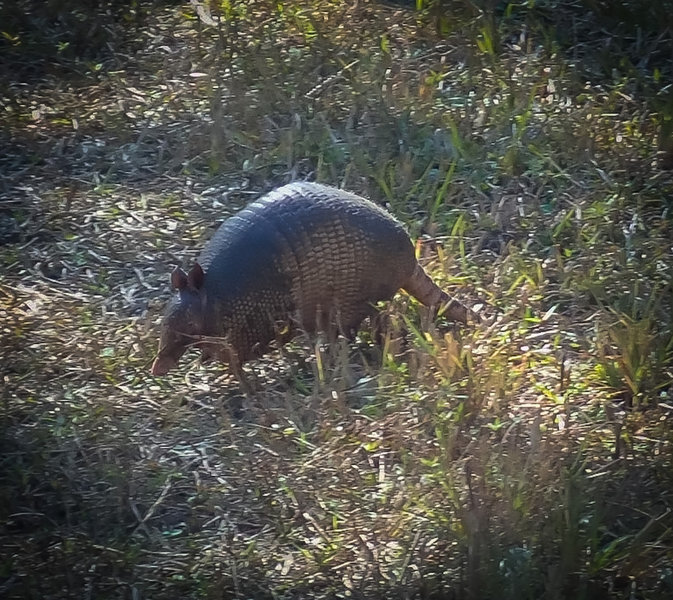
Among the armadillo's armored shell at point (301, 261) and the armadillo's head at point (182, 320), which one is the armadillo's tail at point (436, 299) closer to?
the armadillo's armored shell at point (301, 261)

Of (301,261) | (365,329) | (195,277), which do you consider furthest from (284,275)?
(365,329)

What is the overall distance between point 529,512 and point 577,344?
44.8 inches

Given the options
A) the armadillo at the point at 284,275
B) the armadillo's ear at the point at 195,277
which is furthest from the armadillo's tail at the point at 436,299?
the armadillo's ear at the point at 195,277

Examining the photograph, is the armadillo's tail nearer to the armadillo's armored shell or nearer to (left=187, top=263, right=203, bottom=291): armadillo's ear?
the armadillo's armored shell

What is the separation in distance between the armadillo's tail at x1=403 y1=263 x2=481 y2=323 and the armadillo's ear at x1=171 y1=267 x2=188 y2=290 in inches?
31.4

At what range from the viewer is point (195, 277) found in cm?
365

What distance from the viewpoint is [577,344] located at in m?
3.88

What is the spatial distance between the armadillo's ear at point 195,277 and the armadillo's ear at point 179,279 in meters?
0.02

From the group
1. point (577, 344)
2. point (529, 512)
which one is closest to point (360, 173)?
point (577, 344)

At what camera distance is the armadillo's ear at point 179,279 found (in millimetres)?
3590

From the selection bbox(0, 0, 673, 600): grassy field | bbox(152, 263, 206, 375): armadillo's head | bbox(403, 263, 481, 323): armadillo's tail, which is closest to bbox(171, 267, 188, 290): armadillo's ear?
bbox(152, 263, 206, 375): armadillo's head

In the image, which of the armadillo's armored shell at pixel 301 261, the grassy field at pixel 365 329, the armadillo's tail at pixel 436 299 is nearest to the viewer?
the grassy field at pixel 365 329

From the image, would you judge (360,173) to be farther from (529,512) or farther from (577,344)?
(529,512)

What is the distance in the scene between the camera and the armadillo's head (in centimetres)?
363
